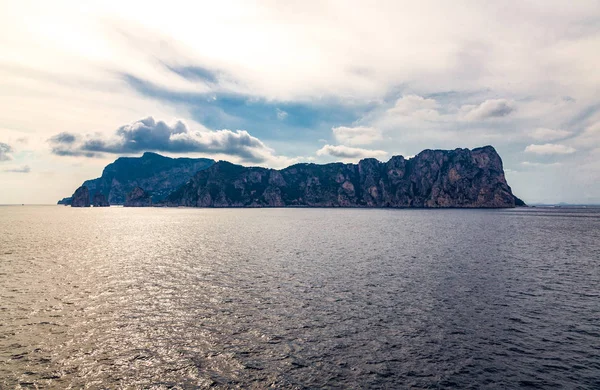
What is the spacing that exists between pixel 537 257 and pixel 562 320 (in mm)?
41026

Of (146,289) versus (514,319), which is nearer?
(514,319)

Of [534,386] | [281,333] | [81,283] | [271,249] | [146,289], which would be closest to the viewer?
A: [534,386]

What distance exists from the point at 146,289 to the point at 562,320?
154 feet

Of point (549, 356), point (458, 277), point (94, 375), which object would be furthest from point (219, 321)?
point (458, 277)

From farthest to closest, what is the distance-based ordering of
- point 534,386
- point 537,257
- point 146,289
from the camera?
point 537,257, point 146,289, point 534,386

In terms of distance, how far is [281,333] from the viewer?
87.9ft

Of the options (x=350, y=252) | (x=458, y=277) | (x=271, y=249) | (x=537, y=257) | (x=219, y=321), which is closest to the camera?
(x=219, y=321)

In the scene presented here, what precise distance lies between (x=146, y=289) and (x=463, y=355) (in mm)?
37011

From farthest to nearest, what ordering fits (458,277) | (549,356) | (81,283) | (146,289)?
(458,277), (81,283), (146,289), (549,356)

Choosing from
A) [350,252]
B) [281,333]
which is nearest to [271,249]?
[350,252]

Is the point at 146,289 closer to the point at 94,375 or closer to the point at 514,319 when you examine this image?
the point at 94,375

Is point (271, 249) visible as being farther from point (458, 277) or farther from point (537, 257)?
point (537, 257)

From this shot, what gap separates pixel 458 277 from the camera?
46.8 m

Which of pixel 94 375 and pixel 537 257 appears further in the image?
pixel 537 257
